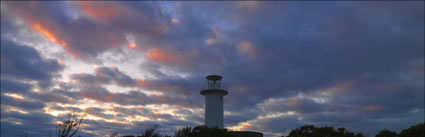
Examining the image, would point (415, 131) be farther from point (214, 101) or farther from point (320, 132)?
point (214, 101)

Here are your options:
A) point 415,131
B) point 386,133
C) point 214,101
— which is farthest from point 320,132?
point 214,101

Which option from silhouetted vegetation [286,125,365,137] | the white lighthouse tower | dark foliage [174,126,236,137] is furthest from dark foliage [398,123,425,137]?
the white lighthouse tower

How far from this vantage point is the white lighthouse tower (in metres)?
41.5

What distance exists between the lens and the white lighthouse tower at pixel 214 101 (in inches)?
1634

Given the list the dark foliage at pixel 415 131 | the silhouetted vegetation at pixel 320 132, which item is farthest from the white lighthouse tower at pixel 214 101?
the dark foliage at pixel 415 131

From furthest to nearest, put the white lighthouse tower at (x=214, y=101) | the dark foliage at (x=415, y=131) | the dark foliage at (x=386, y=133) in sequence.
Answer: the white lighthouse tower at (x=214, y=101) → the dark foliage at (x=386, y=133) → the dark foliage at (x=415, y=131)

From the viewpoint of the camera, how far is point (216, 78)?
44.3m

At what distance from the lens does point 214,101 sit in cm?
4275

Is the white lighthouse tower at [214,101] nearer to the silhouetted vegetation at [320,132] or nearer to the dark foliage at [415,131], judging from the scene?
the silhouetted vegetation at [320,132]

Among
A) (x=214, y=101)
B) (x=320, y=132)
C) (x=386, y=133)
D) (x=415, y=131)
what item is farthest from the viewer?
(x=214, y=101)

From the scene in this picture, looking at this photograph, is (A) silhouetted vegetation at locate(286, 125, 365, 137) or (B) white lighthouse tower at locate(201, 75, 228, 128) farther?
(B) white lighthouse tower at locate(201, 75, 228, 128)

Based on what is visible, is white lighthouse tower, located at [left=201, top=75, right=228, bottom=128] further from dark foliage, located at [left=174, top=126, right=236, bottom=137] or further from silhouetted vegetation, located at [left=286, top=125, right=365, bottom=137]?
silhouetted vegetation, located at [left=286, top=125, right=365, bottom=137]

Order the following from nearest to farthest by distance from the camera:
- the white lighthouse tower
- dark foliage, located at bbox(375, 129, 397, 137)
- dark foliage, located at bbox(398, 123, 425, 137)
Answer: dark foliage, located at bbox(398, 123, 425, 137)
dark foliage, located at bbox(375, 129, 397, 137)
the white lighthouse tower

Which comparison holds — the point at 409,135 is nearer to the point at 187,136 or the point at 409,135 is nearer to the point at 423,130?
the point at 423,130
